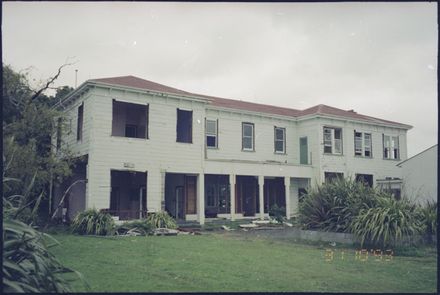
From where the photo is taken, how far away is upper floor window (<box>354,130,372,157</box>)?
97.1ft

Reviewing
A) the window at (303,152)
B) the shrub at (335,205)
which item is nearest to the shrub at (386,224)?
the shrub at (335,205)

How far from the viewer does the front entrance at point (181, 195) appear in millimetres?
24219

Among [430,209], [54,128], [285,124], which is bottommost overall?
[430,209]

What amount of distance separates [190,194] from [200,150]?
332cm

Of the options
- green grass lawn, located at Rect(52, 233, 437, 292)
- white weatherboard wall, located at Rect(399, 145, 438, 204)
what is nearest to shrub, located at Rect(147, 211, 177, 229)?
green grass lawn, located at Rect(52, 233, 437, 292)

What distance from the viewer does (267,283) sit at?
7.34 meters

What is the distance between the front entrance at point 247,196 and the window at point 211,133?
342 cm

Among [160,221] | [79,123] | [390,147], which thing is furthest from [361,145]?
[79,123]

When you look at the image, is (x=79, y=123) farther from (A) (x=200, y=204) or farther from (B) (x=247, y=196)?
(B) (x=247, y=196)

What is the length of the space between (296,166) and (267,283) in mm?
19642

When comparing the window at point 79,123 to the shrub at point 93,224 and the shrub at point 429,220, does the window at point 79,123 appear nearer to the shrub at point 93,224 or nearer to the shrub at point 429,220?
the shrub at point 93,224

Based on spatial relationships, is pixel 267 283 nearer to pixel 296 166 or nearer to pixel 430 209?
pixel 430 209

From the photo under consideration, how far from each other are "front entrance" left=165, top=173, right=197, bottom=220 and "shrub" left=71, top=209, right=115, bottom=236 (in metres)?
7.42

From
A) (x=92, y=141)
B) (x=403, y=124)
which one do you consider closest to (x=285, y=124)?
(x=403, y=124)
